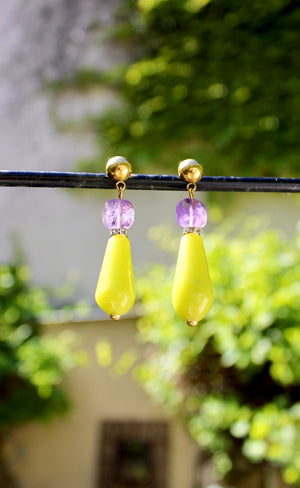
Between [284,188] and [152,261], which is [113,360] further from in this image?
[284,188]

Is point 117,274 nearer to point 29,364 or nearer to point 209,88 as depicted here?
point 29,364

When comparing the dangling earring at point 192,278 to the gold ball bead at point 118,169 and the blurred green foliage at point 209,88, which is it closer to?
the gold ball bead at point 118,169

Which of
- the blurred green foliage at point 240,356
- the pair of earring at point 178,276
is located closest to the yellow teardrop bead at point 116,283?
the pair of earring at point 178,276

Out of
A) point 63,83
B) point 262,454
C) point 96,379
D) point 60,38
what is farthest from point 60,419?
point 60,38

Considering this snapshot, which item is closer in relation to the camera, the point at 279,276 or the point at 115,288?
the point at 115,288

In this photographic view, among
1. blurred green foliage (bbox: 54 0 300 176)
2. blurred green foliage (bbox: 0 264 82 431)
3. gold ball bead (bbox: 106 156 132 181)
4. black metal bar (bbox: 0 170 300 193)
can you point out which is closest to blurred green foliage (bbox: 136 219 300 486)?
blurred green foliage (bbox: 0 264 82 431)

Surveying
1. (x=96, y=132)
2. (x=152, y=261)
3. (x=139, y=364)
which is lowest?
(x=139, y=364)

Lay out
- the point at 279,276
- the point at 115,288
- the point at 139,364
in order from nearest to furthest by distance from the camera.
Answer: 1. the point at 115,288
2. the point at 279,276
3. the point at 139,364

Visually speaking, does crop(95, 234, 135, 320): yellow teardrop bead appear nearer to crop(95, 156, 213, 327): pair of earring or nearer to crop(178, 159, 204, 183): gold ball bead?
crop(95, 156, 213, 327): pair of earring
